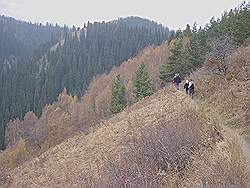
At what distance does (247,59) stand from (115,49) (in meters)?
139

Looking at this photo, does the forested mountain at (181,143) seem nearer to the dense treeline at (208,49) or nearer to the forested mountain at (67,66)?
the dense treeline at (208,49)

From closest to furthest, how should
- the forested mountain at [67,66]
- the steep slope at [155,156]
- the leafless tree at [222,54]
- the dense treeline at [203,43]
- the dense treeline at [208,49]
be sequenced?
1. the steep slope at [155,156]
2. the leafless tree at [222,54]
3. the dense treeline at [208,49]
4. the dense treeline at [203,43]
5. the forested mountain at [67,66]

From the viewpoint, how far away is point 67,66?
154m

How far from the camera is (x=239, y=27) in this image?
93.5ft

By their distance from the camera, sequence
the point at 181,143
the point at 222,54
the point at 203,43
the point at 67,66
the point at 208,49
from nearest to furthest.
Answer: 1. the point at 181,143
2. the point at 222,54
3. the point at 208,49
4. the point at 203,43
5. the point at 67,66

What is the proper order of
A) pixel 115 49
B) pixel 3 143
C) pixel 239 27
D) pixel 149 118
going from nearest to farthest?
pixel 149 118
pixel 239 27
pixel 3 143
pixel 115 49

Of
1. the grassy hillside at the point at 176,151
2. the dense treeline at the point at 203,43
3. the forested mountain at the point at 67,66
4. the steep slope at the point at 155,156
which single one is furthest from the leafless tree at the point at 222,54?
the forested mountain at the point at 67,66

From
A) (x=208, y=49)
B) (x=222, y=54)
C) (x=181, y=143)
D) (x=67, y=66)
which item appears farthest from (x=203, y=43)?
(x=67, y=66)

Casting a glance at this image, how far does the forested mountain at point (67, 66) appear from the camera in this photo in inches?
5192

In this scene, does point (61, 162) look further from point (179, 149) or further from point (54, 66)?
point (54, 66)

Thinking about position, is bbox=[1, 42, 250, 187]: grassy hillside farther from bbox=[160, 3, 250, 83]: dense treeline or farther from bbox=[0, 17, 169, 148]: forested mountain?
bbox=[0, 17, 169, 148]: forested mountain

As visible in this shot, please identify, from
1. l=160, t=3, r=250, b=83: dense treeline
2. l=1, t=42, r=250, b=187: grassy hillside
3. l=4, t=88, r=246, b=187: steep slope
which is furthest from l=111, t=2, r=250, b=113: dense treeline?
l=4, t=88, r=246, b=187: steep slope

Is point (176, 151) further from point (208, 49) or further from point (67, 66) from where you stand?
point (67, 66)

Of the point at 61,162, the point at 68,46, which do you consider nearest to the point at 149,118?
the point at 61,162
